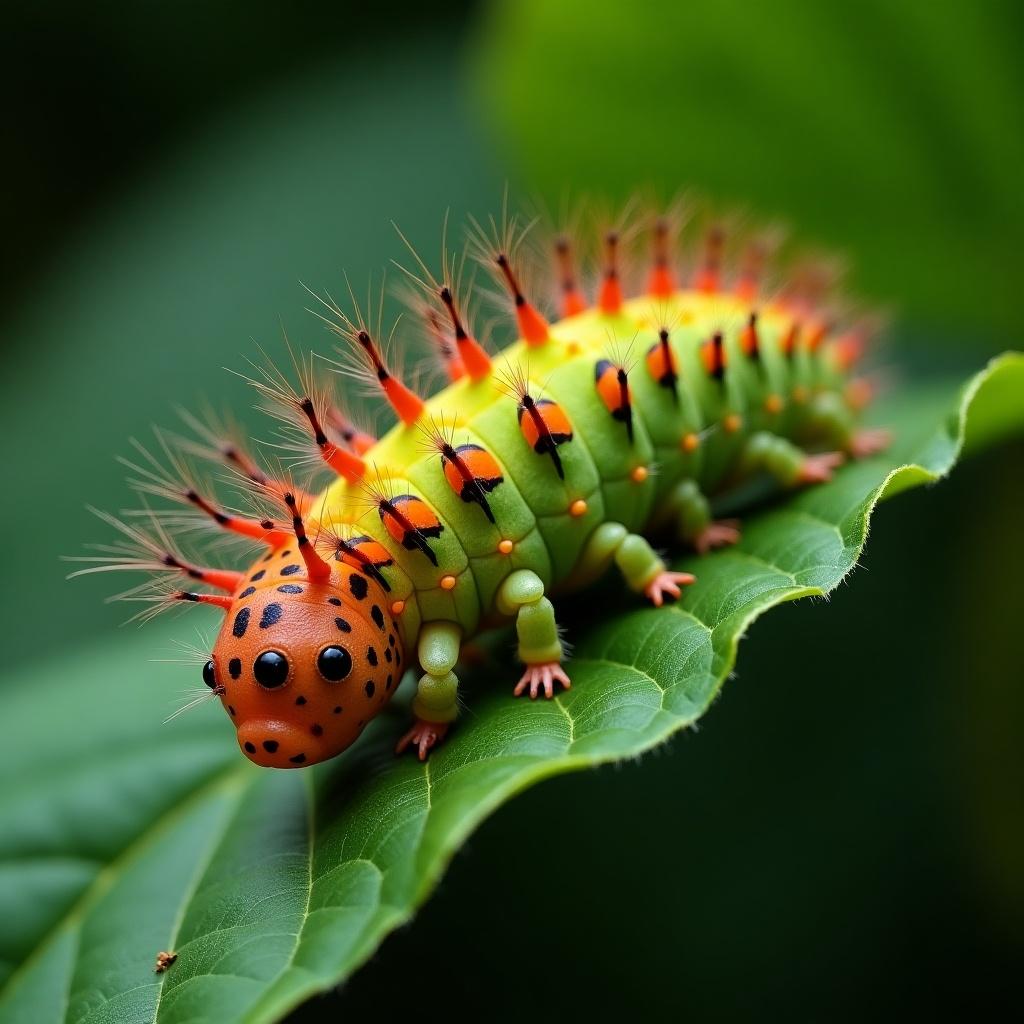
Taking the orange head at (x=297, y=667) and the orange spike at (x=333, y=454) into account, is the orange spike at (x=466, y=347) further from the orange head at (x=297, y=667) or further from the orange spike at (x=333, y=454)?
the orange head at (x=297, y=667)

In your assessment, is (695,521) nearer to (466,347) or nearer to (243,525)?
(466,347)

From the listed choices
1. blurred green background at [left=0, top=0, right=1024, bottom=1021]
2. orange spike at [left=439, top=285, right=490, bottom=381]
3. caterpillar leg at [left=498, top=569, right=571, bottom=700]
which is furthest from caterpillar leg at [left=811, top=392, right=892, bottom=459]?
caterpillar leg at [left=498, top=569, right=571, bottom=700]

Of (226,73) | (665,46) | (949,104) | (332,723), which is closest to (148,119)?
(226,73)

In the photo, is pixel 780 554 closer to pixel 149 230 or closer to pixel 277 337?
pixel 277 337

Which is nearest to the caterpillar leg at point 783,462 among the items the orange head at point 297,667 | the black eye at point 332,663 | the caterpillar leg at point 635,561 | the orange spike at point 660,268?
the orange spike at point 660,268

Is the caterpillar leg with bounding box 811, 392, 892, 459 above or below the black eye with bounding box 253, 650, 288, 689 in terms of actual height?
below

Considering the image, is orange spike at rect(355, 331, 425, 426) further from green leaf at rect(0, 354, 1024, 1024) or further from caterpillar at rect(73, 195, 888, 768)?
green leaf at rect(0, 354, 1024, 1024)

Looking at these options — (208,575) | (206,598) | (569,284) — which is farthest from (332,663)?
(569,284)
